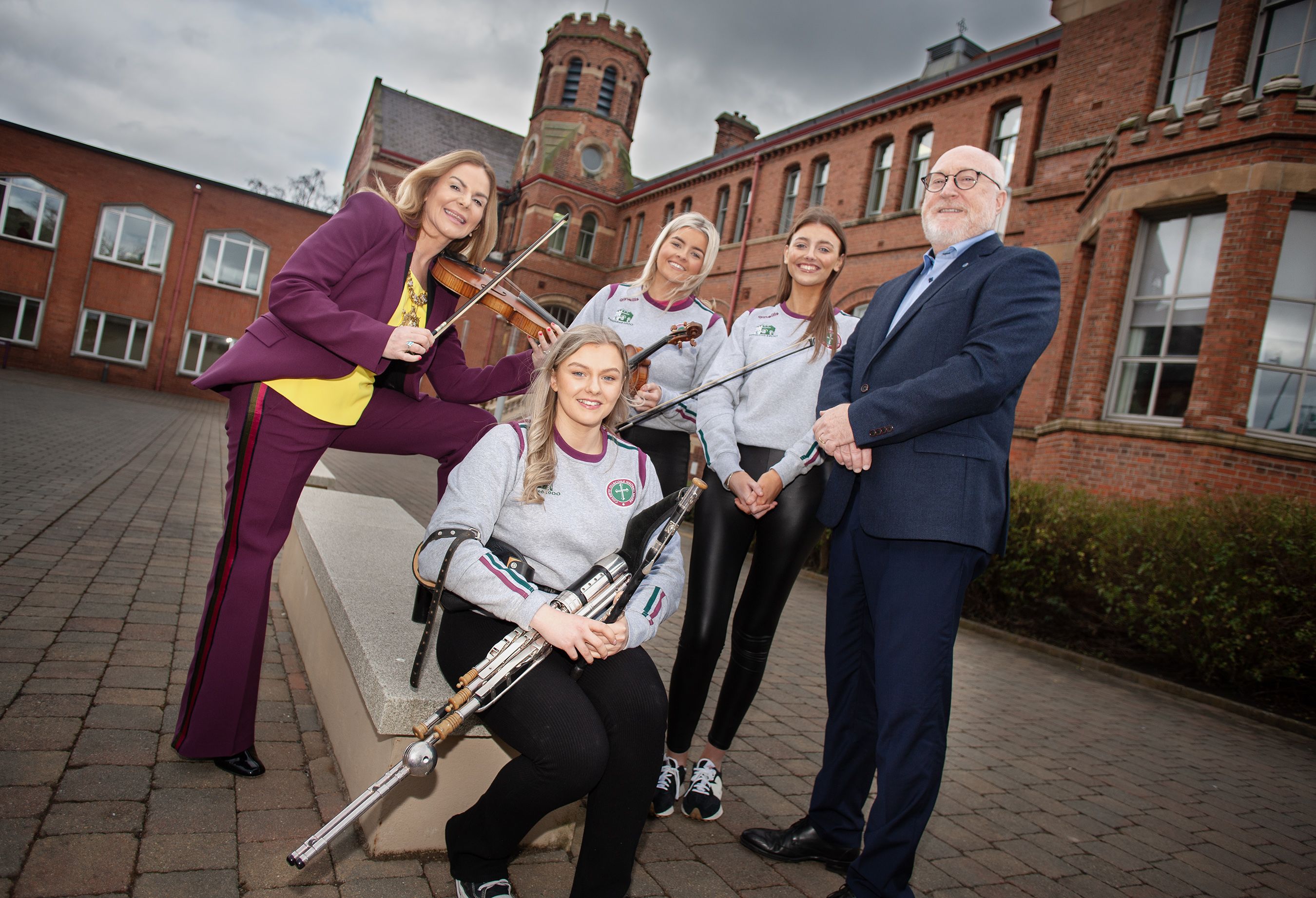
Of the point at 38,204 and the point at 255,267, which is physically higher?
the point at 38,204

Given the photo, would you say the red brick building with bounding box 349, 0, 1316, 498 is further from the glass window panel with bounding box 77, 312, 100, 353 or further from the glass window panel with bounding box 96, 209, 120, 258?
the glass window panel with bounding box 77, 312, 100, 353

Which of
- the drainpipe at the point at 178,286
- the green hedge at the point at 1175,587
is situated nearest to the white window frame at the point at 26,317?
the drainpipe at the point at 178,286

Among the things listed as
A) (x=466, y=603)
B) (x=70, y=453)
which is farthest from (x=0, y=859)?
(x=70, y=453)

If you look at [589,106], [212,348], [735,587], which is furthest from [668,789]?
[589,106]

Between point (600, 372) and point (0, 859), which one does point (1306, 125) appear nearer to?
point (600, 372)

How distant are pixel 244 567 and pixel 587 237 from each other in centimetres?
3159

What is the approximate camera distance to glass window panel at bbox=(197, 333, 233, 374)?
2747cm

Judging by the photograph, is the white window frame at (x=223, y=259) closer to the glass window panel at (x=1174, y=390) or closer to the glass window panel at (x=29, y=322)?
the glass window panel at (x=29, y=322)

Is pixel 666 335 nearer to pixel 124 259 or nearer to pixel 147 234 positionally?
pixel 147 234

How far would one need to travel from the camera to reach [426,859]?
241 centimetres

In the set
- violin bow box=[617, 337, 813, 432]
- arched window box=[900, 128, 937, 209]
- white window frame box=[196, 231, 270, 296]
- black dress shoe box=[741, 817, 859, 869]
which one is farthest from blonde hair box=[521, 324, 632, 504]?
white window frame box=[196, 231, 270, 296]

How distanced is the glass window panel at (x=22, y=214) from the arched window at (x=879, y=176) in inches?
1021

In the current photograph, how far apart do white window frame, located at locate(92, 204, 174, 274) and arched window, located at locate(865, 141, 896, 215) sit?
2294 centimetres

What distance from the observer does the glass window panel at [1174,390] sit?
10.6 meters
